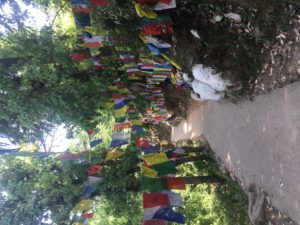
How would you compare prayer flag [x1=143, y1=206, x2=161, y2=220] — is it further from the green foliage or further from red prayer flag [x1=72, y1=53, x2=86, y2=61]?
red prayer flag [x1=72, y1=53, x2=86, y2=61]

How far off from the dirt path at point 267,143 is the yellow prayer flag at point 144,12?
2.63 meters

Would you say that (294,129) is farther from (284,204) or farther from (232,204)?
(232,204)

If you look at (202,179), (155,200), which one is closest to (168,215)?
(155,200)

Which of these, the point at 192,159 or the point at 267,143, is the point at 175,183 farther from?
the point at 267,143

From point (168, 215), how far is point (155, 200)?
53cm

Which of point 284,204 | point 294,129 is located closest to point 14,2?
point 294,129

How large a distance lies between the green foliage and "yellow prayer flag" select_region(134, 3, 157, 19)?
6.15 m

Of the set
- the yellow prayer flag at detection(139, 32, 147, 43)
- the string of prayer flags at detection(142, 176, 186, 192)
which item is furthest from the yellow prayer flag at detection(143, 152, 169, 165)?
the yellow prayer flag at detection(139, 32, 147, 43)

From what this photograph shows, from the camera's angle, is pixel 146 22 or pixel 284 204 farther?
pixel 146 22

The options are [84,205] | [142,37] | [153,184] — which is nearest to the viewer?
[142,37]

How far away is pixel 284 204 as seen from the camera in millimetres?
5523

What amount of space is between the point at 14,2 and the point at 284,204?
7.23 metres

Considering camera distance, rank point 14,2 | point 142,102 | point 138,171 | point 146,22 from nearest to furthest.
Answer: point 146,22 < point 14,2 < point 138,171 < point 142,102

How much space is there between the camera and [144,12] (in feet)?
21.6
